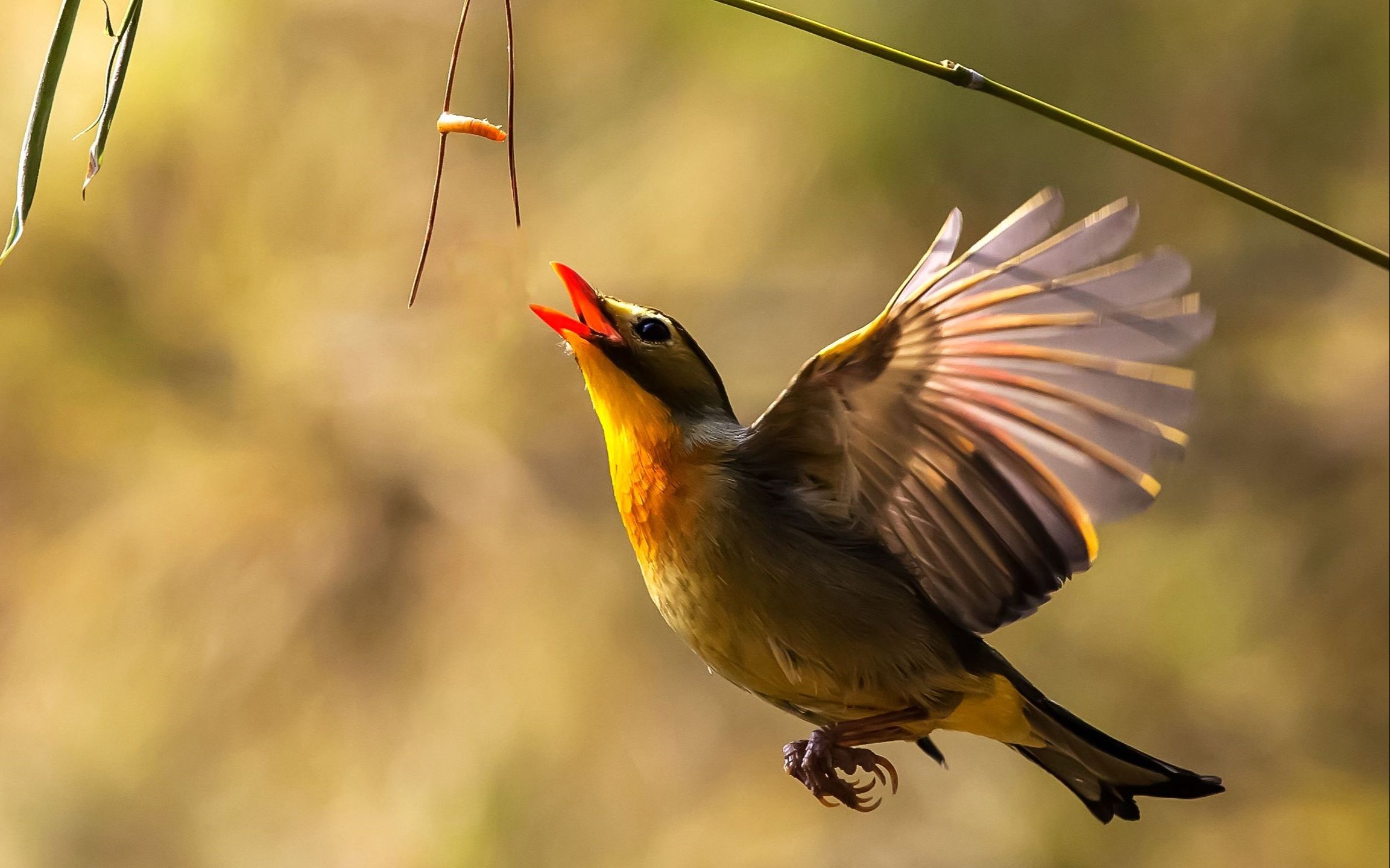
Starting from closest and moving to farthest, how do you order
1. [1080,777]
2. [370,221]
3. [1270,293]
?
[1080,777] < [1270,293] < [370,221]

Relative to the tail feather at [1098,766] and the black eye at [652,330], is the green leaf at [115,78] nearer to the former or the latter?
the black eye at [652,330]

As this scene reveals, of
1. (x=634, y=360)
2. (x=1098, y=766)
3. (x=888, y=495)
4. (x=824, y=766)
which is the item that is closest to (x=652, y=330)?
(x=634, y=360)

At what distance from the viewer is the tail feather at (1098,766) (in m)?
1.32

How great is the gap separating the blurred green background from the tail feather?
138 centimetres

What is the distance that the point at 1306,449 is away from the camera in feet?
9.21

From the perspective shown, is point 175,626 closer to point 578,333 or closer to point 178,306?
point 178,306

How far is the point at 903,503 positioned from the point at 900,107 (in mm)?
1819

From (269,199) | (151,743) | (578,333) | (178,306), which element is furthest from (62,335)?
(578,333)

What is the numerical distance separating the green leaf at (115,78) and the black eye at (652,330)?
0.48 m

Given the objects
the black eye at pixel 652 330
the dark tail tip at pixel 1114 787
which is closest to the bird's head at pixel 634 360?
the black eye at pixel 652 330

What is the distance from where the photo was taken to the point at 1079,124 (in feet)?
2.65

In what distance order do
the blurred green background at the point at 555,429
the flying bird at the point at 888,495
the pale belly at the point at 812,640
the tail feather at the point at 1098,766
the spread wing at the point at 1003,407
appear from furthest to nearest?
1. the blurred green background at the point at 555,429
2. the tail feather at the point at 1098,766
3. the pale belly at the point at 812,640
4. the flying bird at the point at 888,495
5. the spread wing at the point at 1003,407

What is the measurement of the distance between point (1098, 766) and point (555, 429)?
1.77m

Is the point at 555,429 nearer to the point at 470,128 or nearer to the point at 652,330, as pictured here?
the point at 652,330
